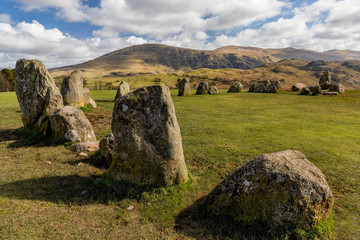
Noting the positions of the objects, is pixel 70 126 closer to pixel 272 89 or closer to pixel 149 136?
pixel 149 136

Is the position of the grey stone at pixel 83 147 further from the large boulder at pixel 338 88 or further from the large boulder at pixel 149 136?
the large boulder at pixel 338 88

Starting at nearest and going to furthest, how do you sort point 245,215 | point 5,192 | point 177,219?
point 245,215 → point 177,219 → point 5,192

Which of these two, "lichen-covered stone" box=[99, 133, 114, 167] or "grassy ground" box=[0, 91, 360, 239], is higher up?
"lichen-covered stone" box=[99, 133, 114, 167]

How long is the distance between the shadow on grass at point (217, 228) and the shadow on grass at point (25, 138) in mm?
8548

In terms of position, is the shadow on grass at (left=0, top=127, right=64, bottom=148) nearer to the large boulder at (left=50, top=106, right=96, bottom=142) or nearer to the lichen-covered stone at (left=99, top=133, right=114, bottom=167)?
the large boulder at (left=50, top=106, right=96, bottom=142)

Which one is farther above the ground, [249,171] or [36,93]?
[36,93]

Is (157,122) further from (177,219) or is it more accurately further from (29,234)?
(29,234)

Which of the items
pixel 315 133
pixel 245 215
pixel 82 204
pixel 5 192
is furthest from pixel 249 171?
pixel 315 133

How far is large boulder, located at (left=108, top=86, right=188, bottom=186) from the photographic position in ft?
21.4

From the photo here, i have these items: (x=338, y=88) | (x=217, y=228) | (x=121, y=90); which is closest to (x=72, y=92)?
(x=121, y=90)

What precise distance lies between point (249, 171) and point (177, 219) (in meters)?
2.29

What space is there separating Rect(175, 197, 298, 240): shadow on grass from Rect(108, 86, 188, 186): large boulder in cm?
144

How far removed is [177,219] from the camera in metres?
5.52

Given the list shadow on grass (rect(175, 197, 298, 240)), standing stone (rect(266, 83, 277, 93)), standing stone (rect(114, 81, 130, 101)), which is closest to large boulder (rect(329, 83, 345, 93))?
standing stone (rect(266, 83, 277, 93))
